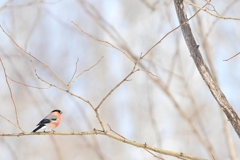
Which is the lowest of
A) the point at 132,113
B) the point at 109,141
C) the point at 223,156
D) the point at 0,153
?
the point at 0,153

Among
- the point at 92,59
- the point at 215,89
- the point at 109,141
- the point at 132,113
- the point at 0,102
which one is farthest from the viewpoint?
the point at 92,59

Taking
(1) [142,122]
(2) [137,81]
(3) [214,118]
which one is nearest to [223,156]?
(3) [214,118]

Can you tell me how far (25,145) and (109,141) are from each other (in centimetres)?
187

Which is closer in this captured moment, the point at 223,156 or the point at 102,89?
the point at 223,156

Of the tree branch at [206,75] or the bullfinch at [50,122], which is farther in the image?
the bullfinch at [50,122]

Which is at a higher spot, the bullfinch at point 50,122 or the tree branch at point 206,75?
the bullfinch at point 50,122

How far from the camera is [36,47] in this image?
8102mm

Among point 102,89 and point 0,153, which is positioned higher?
point 102,89

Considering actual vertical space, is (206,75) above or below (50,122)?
below

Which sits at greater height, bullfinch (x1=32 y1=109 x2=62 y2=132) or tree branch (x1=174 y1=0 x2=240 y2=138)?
bullfinch (x1=32 y1=109 x2=62 y2=132)

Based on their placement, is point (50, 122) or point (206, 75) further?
point (50, 122)

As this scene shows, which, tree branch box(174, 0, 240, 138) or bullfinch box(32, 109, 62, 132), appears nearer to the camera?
tree branch box(174, 0, 240, 138)

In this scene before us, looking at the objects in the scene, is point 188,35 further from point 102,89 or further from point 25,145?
point 102,89

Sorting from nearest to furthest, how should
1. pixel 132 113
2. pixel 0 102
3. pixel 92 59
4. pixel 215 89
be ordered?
pixel 215 89, pixel 0 102, pixel 132 113, pixel 92 59
